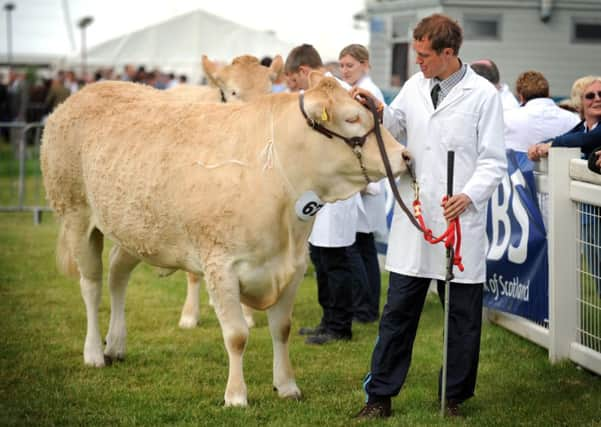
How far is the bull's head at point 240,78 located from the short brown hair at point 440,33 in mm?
A: 3869

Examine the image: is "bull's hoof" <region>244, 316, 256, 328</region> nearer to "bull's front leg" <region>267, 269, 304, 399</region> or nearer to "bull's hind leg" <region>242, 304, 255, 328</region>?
"bull's hind leg" <region>242, 304, 255, 328</region>

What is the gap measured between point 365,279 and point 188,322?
1.65 meters

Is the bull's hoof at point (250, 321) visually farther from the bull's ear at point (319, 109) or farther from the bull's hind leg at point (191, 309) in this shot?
the bull's ear at point (319, 109)

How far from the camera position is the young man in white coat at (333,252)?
8.38 meters

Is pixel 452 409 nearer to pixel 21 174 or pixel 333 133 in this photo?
pixel 333 133

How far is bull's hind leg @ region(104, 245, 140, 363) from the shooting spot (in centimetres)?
778

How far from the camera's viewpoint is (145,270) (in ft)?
39.8

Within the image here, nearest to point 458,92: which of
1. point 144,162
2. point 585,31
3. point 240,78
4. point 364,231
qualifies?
point 144,162

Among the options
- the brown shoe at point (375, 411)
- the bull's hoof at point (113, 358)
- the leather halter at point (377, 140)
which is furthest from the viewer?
the bull's hoof at point (113, 358)

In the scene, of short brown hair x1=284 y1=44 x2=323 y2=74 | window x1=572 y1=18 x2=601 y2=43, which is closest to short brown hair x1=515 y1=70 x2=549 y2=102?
short brown hair x1=284 y1=44 x2=323 y2=74

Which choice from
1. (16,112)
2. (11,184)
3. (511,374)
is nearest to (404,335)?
(511,374)

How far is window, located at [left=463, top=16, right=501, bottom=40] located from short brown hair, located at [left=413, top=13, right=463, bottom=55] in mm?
15127

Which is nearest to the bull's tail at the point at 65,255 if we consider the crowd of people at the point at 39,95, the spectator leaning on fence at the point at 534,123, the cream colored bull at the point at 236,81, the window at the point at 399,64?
the cream colored bull at the point at 236,81

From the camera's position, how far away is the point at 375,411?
240 inches
